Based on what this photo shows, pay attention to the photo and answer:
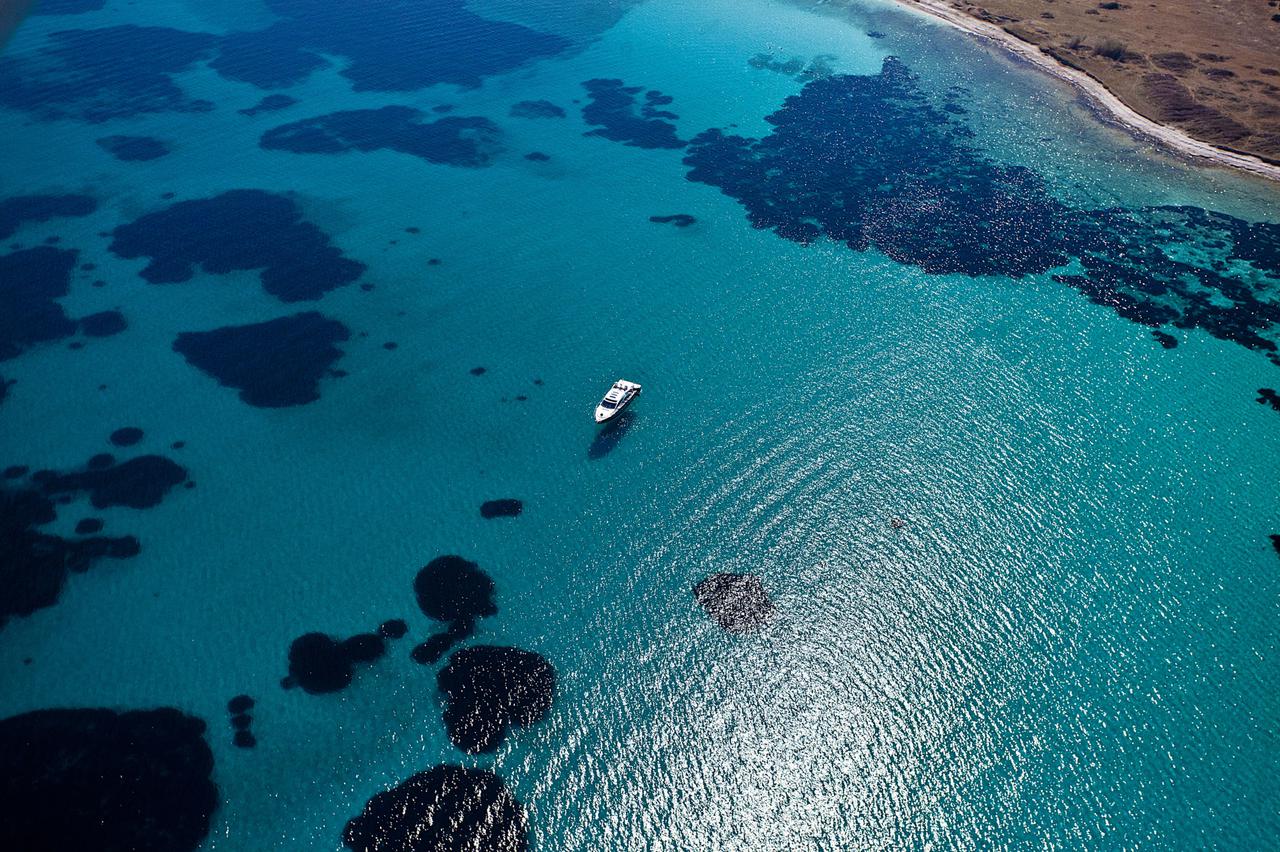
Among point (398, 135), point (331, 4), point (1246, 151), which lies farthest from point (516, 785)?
point (331, 4)

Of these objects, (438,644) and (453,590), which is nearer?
(438,644)

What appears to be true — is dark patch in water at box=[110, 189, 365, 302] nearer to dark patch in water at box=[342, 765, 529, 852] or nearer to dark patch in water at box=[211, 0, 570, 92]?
dark patch in water at box=[211, 0, 570, 92]

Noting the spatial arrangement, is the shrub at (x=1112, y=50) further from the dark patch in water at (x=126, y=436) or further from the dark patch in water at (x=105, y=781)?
the dark patch in water at (x=105, y=781)

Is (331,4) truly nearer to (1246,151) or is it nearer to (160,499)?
(160,499)

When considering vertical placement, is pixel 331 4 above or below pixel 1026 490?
above

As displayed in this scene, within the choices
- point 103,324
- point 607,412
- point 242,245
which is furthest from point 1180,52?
point 103,324

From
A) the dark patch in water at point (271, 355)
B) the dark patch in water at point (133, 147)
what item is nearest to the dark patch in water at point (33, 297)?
the dark patch in water at point (271, 355)

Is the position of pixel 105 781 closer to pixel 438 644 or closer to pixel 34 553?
pixel 438 644
